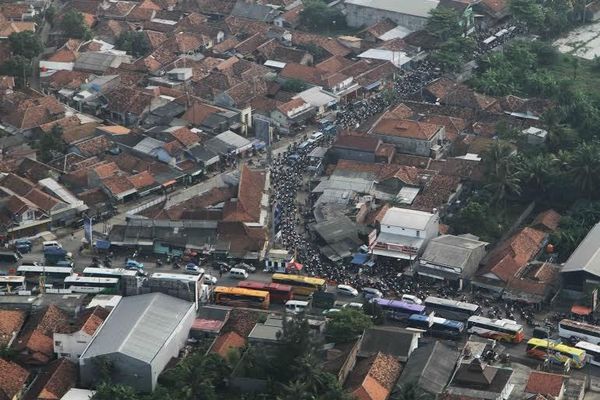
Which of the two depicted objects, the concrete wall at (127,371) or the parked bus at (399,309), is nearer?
the concrete wall at (127,371)

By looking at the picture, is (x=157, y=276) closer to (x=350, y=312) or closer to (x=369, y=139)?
(x=350, y=312)

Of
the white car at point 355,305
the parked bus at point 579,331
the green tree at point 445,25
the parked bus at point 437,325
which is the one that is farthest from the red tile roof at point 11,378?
the green tree at point 445,25

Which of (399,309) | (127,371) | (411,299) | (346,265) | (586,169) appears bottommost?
(346,265)

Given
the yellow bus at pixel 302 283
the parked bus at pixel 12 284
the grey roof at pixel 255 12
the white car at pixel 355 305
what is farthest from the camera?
the grey roof at pixel 255 12

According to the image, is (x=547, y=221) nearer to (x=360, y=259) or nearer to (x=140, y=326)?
(x=360, y=259)

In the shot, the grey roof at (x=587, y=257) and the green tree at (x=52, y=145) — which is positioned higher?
the grey roof at (x=587, y=257)

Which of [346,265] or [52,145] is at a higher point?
[346,265]

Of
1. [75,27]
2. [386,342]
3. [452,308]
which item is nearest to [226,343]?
[386,342]

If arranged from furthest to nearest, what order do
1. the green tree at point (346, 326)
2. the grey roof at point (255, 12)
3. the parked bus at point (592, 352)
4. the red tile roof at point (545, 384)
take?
the grey roof at point (255, 12) < the green tree at point (346, 326) < the parked bus at point (592, 352) < the red tile roof at point (545, 384)

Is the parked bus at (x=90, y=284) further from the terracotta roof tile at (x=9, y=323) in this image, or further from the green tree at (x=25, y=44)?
the green tree at (x=25, y=44)
